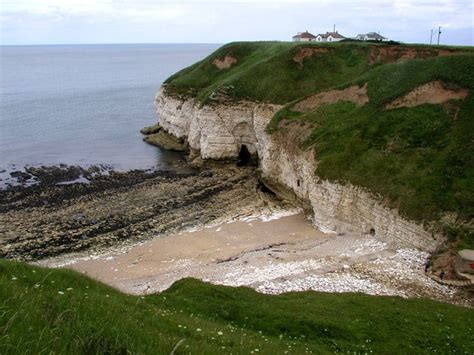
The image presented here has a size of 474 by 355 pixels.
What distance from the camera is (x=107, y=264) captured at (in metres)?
33.3

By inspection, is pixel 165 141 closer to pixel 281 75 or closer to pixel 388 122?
pixel 281 75

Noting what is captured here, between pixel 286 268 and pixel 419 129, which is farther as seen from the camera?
pixel 419 129

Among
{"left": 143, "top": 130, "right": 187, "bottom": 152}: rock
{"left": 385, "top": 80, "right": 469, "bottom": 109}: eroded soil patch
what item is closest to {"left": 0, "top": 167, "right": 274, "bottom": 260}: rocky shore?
{"left": 143, "top": 130, "right": 187, "bottom": 152}: rock

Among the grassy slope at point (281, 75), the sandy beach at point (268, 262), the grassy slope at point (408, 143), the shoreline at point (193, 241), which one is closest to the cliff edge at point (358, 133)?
the grassy slope at point (408, 143)

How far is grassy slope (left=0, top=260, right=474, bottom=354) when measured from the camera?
9469 mm

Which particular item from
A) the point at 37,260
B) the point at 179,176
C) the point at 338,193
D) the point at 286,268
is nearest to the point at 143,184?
the point at 179,176

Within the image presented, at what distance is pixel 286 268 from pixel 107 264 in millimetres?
13235

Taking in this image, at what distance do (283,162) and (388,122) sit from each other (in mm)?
11734

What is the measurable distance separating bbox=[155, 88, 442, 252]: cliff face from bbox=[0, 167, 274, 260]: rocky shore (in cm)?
391

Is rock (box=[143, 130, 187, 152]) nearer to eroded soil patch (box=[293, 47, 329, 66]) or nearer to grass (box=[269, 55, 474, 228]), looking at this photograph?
eroded soil patch (box=[293, 47, 329, 66])

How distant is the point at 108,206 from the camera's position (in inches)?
1779

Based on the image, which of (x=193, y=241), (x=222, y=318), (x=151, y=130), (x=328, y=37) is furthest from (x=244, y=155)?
(x=328, y=37)

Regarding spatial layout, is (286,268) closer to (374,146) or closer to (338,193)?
(338,193)

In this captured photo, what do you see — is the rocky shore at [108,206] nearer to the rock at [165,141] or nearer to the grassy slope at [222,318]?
the rock at [165,141]
